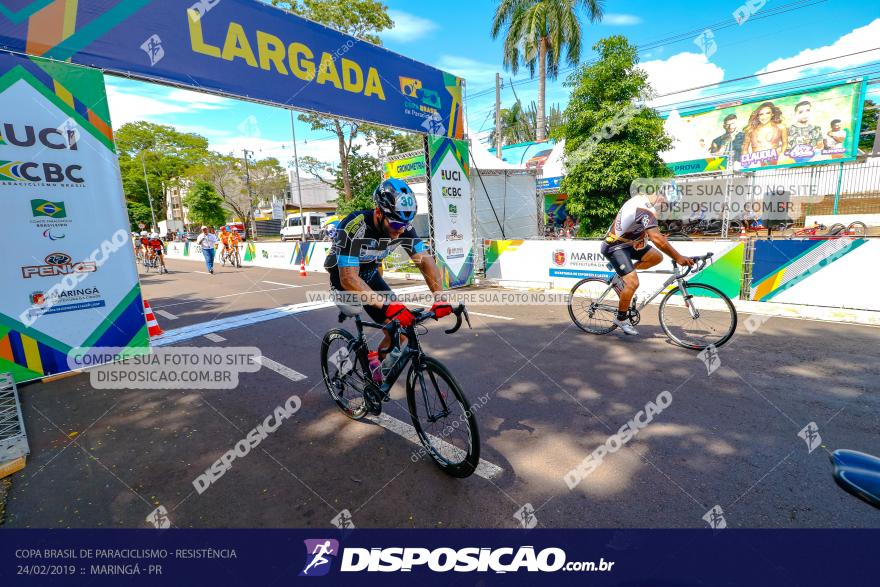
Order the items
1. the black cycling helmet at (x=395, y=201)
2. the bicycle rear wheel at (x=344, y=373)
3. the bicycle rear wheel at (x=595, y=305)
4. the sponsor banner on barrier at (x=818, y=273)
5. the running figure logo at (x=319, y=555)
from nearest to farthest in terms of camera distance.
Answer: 1. the running figure logo at (x=319, y=555)
2. the black cycling helmet at (x=395, y=201)
3. the bicycle rear wheel at (x=344, y=373)
4. the bicycle rear wheel at (x=595, y=305)
5. the sponsor banner on barrier at (x=818, y=273)

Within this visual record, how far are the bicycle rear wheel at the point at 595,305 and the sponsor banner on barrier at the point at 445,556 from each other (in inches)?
161

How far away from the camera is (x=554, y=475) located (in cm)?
294

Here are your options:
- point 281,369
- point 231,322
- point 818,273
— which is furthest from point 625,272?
point 231,322

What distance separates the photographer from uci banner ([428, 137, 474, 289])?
1062 centimetres

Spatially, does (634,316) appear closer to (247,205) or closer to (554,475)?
(554,475)

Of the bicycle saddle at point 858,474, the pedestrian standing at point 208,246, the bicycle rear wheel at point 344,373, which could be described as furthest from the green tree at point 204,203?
the bicycle saddle at point 858,474

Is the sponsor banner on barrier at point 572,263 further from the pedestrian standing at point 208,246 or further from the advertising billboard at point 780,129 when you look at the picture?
the advertising billboard at point 780,129

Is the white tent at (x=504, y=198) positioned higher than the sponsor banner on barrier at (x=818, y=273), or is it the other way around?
the white tent at (x=504, y=198)

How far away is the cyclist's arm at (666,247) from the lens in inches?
206

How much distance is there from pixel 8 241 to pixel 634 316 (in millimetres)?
8111

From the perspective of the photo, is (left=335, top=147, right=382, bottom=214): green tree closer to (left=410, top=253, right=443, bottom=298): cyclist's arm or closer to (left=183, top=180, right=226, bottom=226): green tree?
(left=410, top=253, right=443, bottom=298): cyclist's arm

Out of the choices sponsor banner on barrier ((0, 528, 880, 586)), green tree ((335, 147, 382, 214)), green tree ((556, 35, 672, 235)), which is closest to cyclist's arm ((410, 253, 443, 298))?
sponsor banner on barrier ((0, 528, 880, 586))

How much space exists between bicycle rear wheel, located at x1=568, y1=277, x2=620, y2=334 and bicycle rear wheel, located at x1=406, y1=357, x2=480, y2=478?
12.5 ft

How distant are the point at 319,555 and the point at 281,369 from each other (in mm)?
3319
